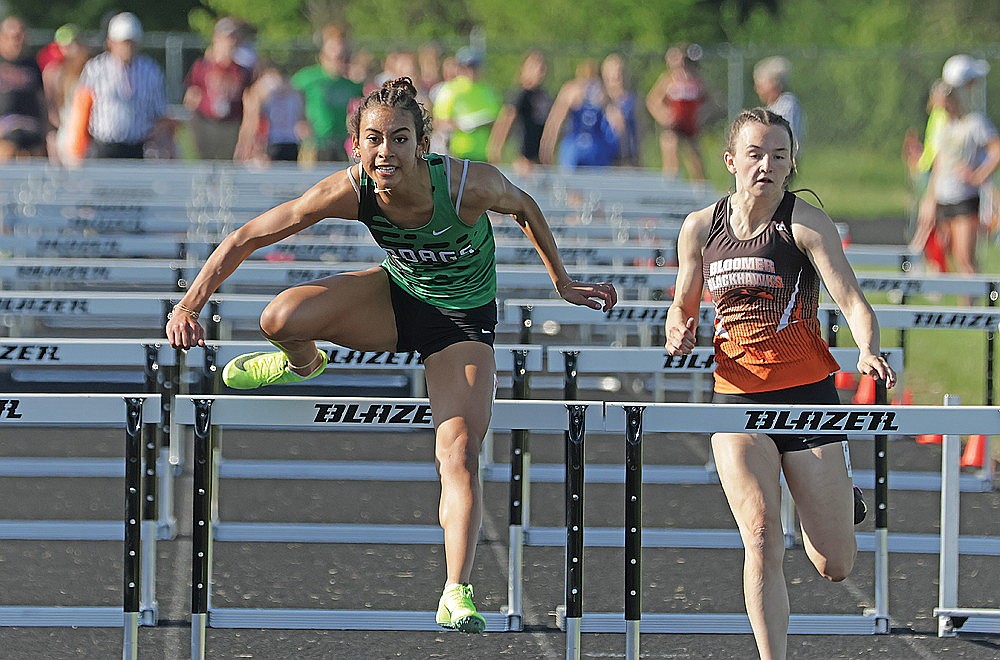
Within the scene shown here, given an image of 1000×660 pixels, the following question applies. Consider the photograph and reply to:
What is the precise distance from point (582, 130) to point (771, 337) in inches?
565

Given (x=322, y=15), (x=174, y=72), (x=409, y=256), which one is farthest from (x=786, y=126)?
(x=322, y=15)

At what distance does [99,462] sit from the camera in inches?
341

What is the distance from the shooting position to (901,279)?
871 cm

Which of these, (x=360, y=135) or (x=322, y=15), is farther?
(x=322, y=15)

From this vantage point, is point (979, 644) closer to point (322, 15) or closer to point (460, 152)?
point (460, 152)

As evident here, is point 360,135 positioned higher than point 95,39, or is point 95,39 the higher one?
point 95,39

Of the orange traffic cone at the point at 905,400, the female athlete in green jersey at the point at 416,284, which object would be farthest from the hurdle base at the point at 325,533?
the orange traffic cone at the point at 905,400

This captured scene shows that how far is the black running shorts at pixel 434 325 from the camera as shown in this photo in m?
5.85

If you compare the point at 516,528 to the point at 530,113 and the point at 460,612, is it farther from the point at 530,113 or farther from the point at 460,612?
the point at 530,113

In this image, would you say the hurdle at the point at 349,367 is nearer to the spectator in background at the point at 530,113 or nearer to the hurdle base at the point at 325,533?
the hurdle base at the point at 325,533

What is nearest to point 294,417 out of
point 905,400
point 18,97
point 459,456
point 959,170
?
point 459,456

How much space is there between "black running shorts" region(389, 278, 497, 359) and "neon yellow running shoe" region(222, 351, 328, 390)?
37cm

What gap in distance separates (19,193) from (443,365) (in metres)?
9.25

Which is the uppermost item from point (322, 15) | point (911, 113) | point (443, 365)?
point (322, 15)
